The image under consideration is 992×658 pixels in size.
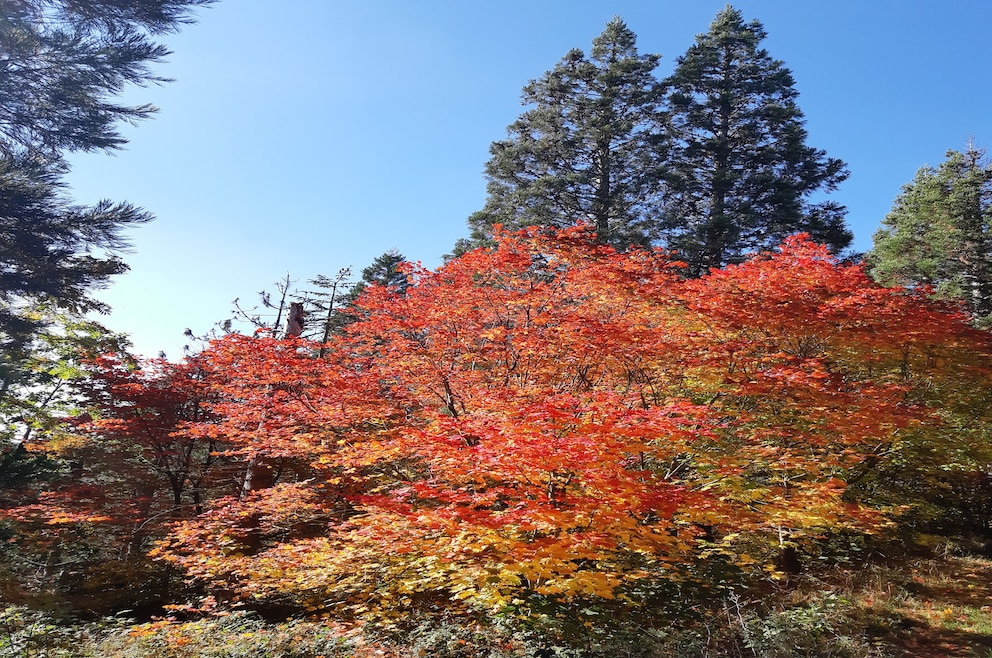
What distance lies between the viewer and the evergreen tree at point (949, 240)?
20.1 m

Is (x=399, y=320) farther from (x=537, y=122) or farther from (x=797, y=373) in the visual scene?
(x=537, y=122)

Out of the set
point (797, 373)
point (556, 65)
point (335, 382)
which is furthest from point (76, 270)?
point (556, 65)

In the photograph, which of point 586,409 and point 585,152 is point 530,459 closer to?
point 586,409

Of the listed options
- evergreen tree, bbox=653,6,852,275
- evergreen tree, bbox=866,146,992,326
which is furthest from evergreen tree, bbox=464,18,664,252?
evergreen tree, bbox=866,146,992,326

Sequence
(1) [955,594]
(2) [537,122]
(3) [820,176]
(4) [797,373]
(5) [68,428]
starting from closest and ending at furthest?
1. (4) [797,373]
2. (1) [955,594]
3. (5) [68,428]
4. (3) [820,176]
5. (2) [537,122]

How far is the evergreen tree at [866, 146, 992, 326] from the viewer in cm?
2010

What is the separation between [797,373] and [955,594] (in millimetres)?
5987

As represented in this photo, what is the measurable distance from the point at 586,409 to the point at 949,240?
22.6 meters

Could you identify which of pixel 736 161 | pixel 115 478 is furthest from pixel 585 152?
pixel 115 478

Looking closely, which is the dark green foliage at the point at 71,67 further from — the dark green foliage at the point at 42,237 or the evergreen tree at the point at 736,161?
the evergreen tree at the point at 736,161

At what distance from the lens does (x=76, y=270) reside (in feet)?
36.8

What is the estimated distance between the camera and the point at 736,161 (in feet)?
72.7

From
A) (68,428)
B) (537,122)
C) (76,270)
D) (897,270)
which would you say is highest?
(537,122)

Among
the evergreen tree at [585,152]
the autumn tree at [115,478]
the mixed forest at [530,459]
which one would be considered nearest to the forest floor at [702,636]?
the mixed forest at [530,459]
